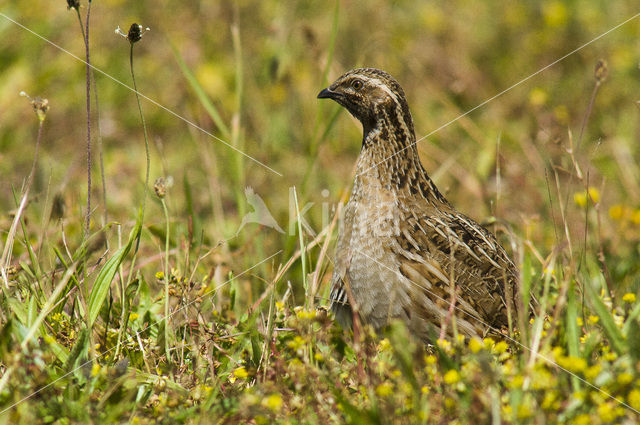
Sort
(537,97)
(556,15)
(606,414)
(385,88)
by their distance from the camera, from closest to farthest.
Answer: (606,414) < (385,88) < (537,97) < (556,15)

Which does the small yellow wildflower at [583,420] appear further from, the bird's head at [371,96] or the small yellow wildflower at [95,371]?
the bird's head at [371,96]

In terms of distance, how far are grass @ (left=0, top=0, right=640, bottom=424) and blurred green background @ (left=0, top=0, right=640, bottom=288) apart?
0.03 meters

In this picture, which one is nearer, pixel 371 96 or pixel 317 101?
pixel 371 96

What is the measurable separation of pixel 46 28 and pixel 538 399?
6706mm

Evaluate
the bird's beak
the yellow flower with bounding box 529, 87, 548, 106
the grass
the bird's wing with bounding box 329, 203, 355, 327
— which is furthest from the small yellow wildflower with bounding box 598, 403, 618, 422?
the yellow flower with bounding box 529, 87, 548, 106

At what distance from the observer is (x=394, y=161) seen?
14.5ft

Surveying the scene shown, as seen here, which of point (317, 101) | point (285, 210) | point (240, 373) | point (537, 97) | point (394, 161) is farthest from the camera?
point (317, 101)

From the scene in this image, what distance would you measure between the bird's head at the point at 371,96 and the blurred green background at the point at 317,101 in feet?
3.23

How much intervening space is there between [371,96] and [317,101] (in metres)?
3.57

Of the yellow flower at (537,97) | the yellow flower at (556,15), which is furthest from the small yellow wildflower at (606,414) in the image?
the yellow flower at (556,15)

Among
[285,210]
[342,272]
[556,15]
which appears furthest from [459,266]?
[556,15]

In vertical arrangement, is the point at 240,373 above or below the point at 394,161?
below

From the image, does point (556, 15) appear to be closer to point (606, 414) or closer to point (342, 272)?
point (342, 272)

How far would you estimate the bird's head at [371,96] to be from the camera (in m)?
4.53
